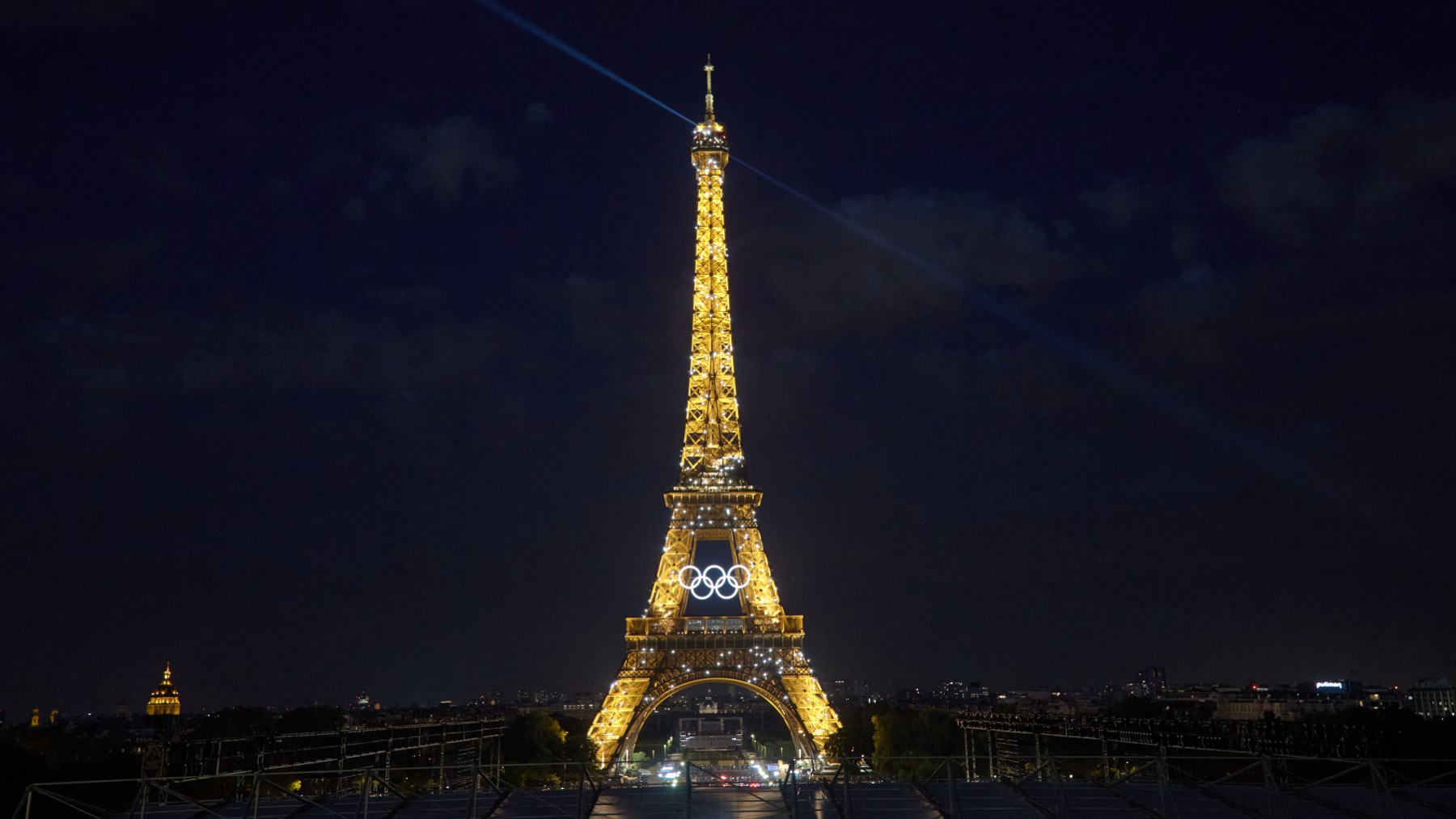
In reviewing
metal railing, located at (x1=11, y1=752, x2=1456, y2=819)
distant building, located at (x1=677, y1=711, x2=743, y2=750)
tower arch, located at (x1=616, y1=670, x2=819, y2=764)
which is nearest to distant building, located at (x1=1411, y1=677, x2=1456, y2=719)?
distant building, located at (x1=677, y1=711, x2=743, y2=750)

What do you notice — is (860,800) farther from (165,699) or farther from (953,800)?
(165,699)

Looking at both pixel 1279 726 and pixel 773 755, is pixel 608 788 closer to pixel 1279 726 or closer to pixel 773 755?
pixel 1279 726

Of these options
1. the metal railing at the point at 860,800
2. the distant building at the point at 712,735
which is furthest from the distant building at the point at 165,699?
the metal railing at the point at 860,800

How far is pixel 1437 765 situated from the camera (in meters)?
48.6

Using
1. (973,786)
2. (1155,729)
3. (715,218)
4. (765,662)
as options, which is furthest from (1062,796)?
(715,218)

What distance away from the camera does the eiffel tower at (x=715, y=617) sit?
66.2m

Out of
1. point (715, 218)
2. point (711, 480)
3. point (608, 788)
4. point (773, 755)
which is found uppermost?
point (715, 218)

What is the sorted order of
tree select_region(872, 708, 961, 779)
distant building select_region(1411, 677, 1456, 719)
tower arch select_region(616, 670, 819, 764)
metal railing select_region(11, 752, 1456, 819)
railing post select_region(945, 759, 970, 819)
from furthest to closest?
distant building select_region(1411, 677, 1456, 719) → tree select_region(872, 708, 961, 779) → tower arch select_region(616, 670, 819, 764) → metal railing select_region(11, 752, 1456, 819) → railing post select_region(945, 759, 970, 819)

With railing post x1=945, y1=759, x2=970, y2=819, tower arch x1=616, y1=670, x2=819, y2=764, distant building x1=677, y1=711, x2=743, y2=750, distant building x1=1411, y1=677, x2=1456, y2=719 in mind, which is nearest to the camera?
railing post x1=945, y1=759, x2=970, y2=819

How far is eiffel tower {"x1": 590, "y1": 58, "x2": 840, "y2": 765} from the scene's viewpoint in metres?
66.2

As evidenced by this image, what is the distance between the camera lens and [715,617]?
67875mm

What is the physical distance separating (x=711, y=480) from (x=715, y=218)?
16.7m

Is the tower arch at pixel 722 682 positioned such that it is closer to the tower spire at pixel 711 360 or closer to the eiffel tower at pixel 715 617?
the eiffel tower at pixel 715 617

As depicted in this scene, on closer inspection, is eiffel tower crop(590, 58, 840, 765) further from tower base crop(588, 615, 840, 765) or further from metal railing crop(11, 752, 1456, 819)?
metal railing crop(11, 752, 1456, 819)
